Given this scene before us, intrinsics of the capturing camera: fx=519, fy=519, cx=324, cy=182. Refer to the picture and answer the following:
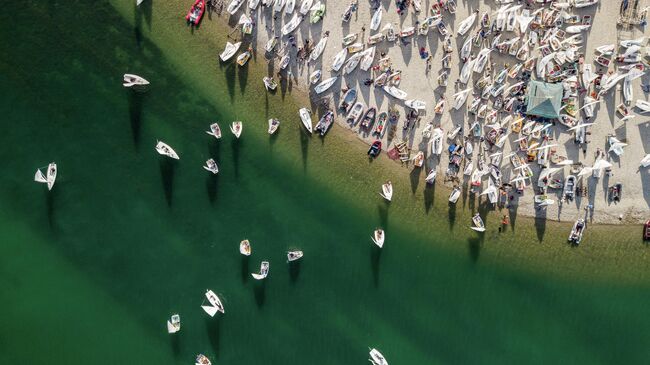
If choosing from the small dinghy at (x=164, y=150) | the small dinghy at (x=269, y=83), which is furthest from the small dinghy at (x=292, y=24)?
the small dinghy at (x=164, y=150)

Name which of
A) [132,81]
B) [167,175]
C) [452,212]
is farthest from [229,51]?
[452,212]

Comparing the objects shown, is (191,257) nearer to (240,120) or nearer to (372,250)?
(240,120)

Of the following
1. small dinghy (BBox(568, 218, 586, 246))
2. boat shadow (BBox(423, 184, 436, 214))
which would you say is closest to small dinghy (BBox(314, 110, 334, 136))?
boat shadow (BBox(423, 184, 436, 214))

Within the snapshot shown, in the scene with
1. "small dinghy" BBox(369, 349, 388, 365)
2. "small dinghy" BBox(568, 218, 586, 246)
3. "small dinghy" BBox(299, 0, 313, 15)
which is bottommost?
"small dinghy" BBox(369, 349, 388, 365)

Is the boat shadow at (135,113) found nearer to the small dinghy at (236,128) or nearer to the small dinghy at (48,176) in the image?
the small dinghy at (48,176)

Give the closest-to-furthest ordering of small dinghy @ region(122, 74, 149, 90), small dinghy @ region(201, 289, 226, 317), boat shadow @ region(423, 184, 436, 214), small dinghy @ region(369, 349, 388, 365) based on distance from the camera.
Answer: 1. small dinghy @ region(122, 74, 149, 90)
2. small dinghy @ region(201, 289, 226, 317)
3. small dinghy @ region(369, 349, 388, 365)
4. boat shadow @ region(423, 184, 436, 214)

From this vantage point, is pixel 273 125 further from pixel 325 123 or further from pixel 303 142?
pixel 325 123

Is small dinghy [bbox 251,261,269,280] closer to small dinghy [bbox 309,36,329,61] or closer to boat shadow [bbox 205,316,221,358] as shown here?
boat shadow [bbox 205,316,221,358]
